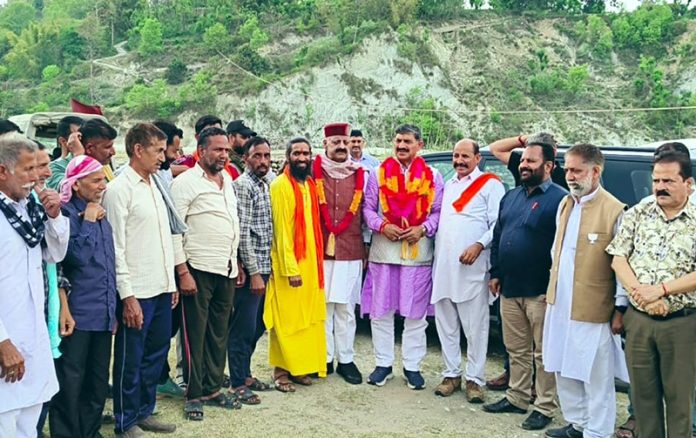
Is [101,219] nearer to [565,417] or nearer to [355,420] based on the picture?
[355,420]

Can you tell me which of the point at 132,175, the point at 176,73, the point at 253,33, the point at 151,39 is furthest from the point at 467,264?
the point at 151,39

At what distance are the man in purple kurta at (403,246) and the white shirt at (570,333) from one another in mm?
1249

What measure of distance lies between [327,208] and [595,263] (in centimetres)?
231

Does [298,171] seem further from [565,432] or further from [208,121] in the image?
[565,432]

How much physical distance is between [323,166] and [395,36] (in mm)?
35948

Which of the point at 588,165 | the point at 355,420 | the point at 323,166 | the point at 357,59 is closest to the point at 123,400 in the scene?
the point at 355,420

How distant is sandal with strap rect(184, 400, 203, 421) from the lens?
15.9 ft

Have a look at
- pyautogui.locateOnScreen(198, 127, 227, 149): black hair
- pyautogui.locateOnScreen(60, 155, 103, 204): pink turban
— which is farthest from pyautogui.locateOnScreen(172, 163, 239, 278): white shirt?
pyautogui.locateOnScreen(60, 155, 103, 204): pink turban

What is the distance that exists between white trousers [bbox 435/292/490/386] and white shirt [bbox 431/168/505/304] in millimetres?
117

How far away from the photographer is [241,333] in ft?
17.8

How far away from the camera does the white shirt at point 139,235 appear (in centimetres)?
418

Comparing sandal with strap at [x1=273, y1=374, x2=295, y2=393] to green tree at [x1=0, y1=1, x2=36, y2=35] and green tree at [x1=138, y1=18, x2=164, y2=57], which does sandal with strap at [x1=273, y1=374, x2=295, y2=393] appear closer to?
green tree at [x1=138, y1=18, x2=164, y2=57]

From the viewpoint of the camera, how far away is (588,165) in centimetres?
449

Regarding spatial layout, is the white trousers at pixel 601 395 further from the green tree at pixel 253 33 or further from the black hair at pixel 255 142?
the green tree at pixel 253 33
